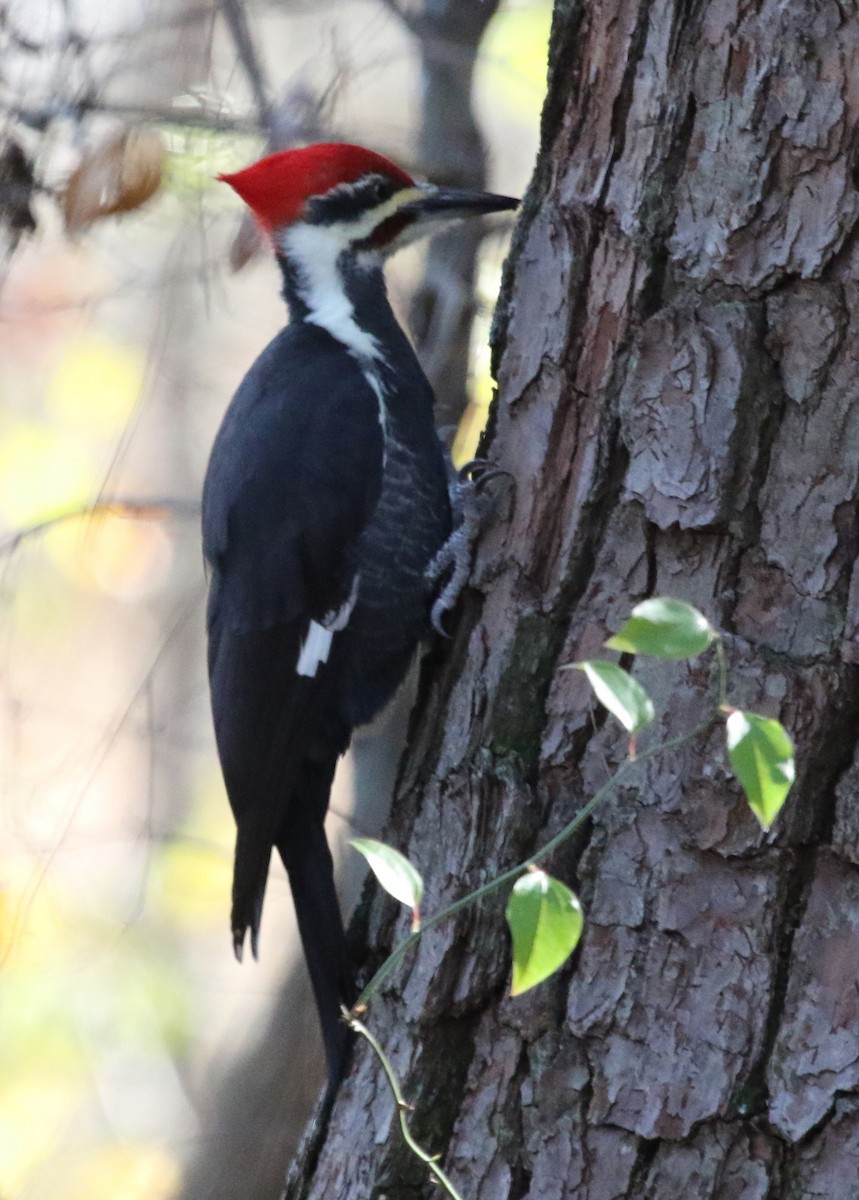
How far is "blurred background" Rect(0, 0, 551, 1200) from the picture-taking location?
7.58 feet

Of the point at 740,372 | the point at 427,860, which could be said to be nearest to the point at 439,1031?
the point at 427,860

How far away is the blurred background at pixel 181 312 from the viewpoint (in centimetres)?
231

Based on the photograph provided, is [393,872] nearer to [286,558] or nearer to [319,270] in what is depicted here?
[286,558]

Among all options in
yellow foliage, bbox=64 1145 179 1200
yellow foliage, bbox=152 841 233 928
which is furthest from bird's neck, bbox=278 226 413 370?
yellow foliage, bbox=64 1145 179 1200

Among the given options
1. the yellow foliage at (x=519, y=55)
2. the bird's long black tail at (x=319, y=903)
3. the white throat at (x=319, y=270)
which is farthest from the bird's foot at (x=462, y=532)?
the yellow foliage at (x=519, y=55)

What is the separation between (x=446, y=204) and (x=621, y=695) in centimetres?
148

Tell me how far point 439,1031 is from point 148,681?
1049 mm

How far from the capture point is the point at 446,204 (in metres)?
2.23

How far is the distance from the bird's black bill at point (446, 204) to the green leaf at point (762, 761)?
144 centimetres

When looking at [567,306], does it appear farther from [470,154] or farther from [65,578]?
[65,578]

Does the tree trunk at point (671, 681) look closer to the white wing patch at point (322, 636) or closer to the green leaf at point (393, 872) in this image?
the green leaf at point (393, 872)

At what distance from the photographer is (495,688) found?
1539 millimetres

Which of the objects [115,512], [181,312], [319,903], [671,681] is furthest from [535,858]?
[181,312]

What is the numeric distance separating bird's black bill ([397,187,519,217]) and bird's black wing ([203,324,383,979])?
12.4 inches
